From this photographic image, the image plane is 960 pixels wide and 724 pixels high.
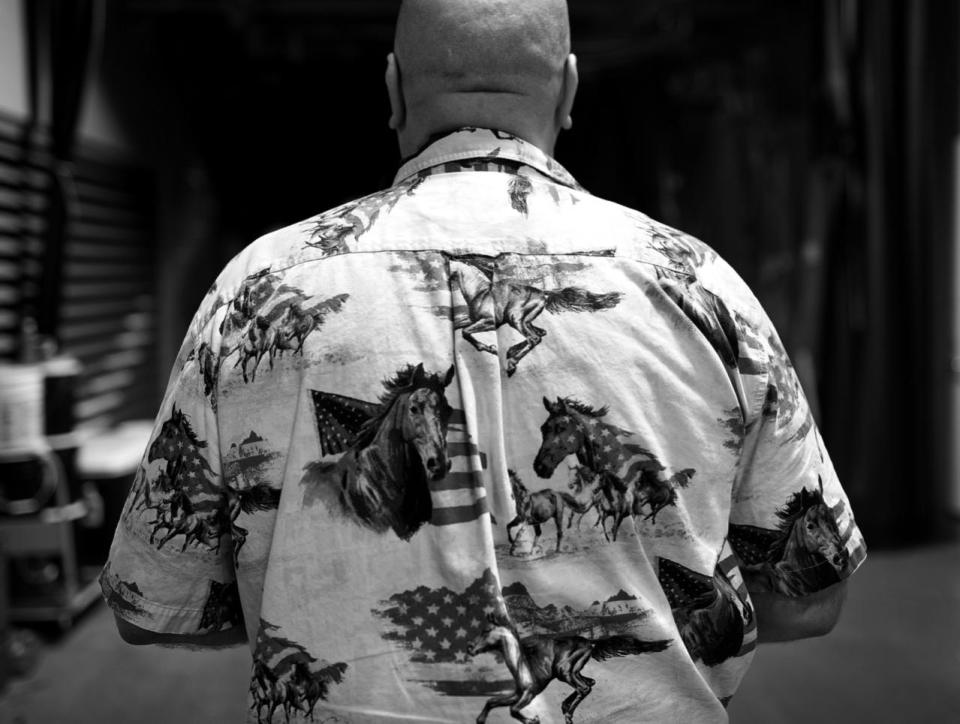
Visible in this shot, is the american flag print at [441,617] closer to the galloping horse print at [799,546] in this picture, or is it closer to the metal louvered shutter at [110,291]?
the galloping horse print at [799,546]

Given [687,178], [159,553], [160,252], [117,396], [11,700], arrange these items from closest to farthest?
[159,553]
[11,700]
[117,396]
[160,252]
[687,178]

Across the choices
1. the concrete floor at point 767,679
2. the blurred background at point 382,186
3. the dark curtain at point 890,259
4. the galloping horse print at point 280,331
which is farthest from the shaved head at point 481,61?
the dark curtain at point 890,259

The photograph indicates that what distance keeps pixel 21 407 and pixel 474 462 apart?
288cm

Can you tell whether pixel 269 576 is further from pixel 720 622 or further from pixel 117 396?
pixel 117 396

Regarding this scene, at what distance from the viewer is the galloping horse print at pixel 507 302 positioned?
1099mm

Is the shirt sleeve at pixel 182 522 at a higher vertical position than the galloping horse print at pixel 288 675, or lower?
higher

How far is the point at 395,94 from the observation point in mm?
1276

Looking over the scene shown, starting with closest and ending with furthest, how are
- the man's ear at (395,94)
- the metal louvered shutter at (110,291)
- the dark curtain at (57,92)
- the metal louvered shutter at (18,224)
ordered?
the man's ear at (395,94) → the metal louvered shutter at (18,224) → the dark curtain at (57,92) → the metal louvered shutter at (110,291)

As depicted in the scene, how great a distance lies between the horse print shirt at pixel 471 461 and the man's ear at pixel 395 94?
0.17 metres

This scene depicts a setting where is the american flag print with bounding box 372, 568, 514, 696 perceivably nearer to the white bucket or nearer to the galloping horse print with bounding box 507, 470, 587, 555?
the galloping horse print with bounding box 507, 470, 587, 555

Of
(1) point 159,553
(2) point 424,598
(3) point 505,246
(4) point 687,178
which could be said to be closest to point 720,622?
(2) point 424,598

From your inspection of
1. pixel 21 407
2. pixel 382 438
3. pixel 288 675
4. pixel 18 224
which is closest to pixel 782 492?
pixel 382 438

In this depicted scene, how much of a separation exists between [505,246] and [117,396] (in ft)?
15.4

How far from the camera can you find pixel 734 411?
114cm
